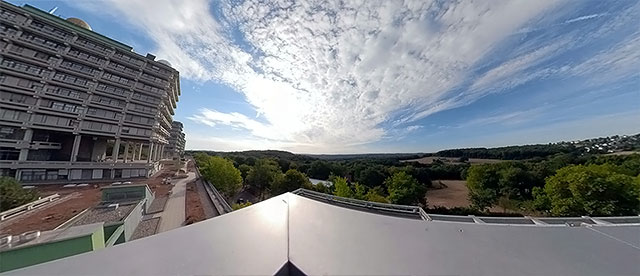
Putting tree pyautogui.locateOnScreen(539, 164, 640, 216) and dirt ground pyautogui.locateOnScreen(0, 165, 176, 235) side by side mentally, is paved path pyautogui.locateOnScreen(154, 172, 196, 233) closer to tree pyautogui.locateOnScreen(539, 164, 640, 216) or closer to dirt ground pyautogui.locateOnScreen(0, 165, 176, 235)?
dirt ground pyautogui.locateOnScreen(0, 165, 176, 235)

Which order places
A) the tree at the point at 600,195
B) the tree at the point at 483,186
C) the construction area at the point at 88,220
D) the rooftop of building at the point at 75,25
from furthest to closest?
the rooftop of building at the point at 75,25 < the tree at the point at 483,186 < the tree at the point at 600,195 < the construction area at the point at 88,220

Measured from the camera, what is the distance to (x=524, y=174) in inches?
630

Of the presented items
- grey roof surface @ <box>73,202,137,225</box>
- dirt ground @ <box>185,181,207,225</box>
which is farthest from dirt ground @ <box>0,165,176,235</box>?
dirt ground @ <box>185,181,207,225</box>

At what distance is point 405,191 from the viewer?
40.6 ft

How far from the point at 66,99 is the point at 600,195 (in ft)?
111

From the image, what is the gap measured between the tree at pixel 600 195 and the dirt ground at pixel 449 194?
23.7 ft

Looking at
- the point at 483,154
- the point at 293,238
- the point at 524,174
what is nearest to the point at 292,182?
the point at 293,238

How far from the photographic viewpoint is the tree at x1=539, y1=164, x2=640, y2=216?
7.93m

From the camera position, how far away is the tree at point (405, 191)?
12398 mm

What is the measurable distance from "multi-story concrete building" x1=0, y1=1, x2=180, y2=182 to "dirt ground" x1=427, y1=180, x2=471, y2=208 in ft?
90.2

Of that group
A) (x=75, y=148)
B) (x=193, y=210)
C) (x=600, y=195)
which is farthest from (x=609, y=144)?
(x=75, y=148)

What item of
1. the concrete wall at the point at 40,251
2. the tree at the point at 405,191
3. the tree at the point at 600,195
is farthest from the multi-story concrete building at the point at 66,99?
the tree at the point at 600,195

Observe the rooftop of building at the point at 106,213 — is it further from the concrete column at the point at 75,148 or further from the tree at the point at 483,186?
the tree at the point at 483,186

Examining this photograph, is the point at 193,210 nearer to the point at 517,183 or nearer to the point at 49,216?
the point at 49,216
